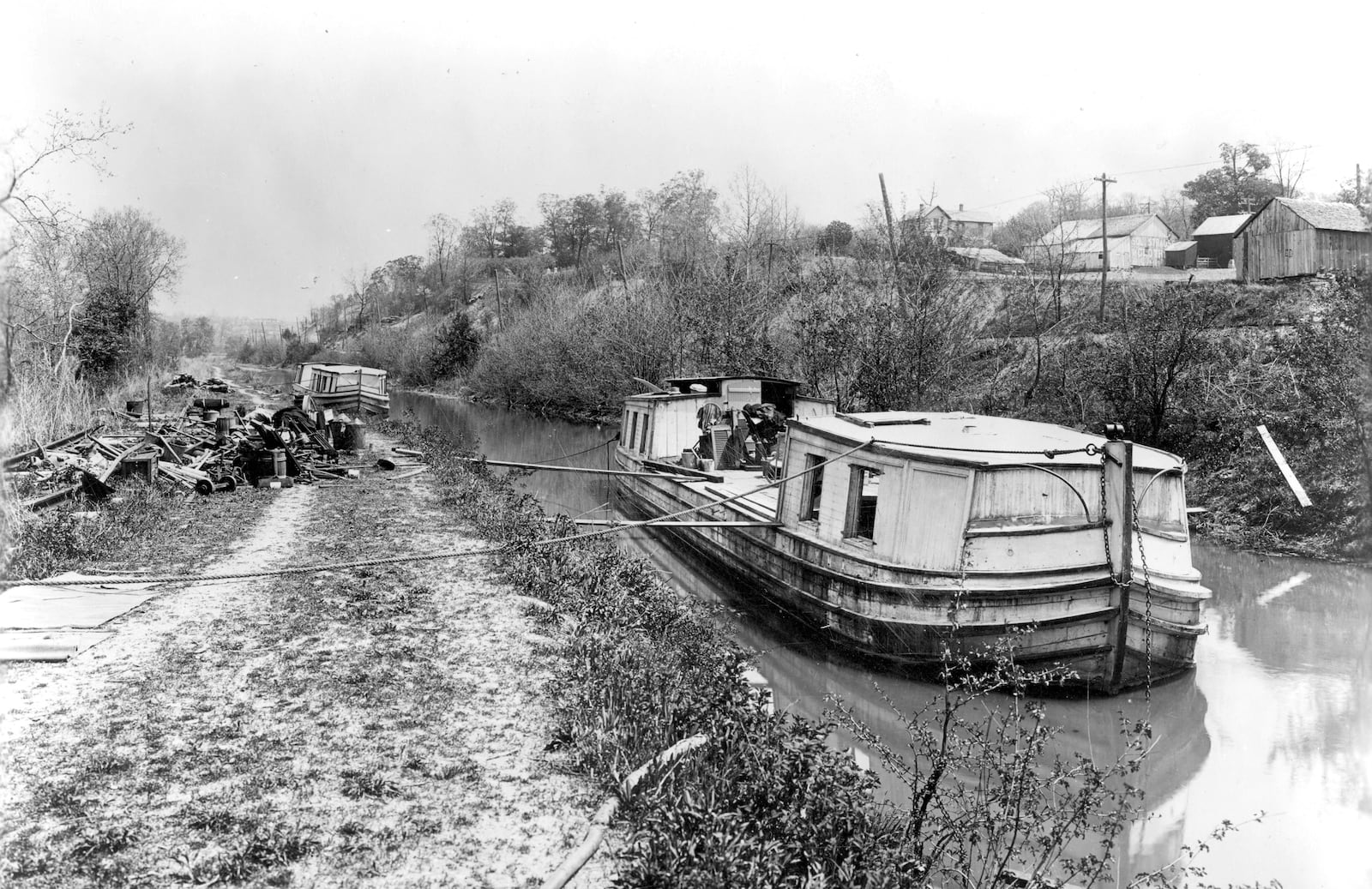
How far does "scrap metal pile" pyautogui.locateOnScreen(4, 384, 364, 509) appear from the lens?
13.0 m

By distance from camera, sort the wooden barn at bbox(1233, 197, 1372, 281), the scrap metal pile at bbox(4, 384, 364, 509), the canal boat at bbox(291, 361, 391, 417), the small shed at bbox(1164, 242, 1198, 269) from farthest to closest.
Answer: the small shed at bbox(1164, 242, 1198, 269) < the canal boat at bbox(291, 361, 391, 417) < the wooden barn at bbox(1233, 197, 1372, 281) < the scrap metal pile at bbox(4, 384, 364, 509)

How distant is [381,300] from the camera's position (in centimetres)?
9425

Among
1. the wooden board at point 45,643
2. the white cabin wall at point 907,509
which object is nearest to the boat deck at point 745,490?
the white cabin wall at point 907,509

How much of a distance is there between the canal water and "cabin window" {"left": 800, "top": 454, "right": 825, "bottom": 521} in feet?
4.69

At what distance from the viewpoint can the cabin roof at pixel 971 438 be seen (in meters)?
8.30

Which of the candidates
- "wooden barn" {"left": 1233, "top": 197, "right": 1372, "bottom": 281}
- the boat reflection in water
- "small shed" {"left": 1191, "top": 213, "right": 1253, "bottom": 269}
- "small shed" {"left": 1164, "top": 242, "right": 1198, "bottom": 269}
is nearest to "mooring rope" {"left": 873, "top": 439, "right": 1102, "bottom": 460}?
the boat reflection in water

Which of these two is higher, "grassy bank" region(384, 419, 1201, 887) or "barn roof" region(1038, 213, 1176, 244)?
"barn roof" region(1038, 213, 1176, 244)

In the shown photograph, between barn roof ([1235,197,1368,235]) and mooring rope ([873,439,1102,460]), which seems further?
barn roof ([1235,197,1368,235])

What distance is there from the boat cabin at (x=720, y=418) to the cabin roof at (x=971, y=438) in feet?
15.4

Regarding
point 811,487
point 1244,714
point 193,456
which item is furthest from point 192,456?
point 1244,714

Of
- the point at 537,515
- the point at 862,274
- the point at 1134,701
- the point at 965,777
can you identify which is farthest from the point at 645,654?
the point at 862,274

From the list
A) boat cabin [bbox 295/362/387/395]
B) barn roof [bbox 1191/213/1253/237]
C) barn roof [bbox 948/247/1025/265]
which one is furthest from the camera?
barn roof [bbox 948/247/1025/265]

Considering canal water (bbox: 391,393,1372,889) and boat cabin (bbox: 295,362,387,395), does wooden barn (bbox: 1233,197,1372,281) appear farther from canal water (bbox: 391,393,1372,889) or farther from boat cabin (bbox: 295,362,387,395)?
boat cabin (bbox: 295,362,387,395)

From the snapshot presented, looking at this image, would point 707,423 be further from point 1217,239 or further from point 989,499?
point 1217,239
